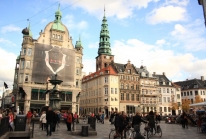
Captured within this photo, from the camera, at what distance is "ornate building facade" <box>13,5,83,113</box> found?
148ft

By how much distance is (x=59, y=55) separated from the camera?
49594mm

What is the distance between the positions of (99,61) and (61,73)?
33.5m

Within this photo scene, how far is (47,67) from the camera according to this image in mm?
47281

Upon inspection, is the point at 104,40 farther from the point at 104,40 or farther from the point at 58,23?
the point at 58,23

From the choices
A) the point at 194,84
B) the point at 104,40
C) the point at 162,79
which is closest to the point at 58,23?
the point at 104,40

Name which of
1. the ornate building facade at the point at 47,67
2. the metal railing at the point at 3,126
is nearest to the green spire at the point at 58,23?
the ornate building facade at the point at 47,67

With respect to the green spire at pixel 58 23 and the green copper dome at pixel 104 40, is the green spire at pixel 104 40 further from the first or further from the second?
the green spire at pixel 58 23

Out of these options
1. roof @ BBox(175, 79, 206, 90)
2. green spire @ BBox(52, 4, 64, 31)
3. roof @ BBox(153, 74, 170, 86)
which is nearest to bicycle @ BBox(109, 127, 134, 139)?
green spire @ BBox(52, 4, 64, 31)

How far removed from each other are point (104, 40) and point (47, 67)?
35480 millimetres

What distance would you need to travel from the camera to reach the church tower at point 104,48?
255 feet

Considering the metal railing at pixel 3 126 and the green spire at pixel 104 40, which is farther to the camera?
the green spire at pixel 104 40

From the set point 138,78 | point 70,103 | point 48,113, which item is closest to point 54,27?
point 70,103

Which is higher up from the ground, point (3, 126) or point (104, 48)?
point (104, 48)

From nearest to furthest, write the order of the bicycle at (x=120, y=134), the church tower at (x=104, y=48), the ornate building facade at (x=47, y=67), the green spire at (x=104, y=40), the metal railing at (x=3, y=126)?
the metal railing at (x=3, y=126)
the bicycle at (x=120, y=134)
the ornate building facade at (x=47, y=67)
the green spire at (x=104, y=40)
the church tower at (x=104, y=48)
